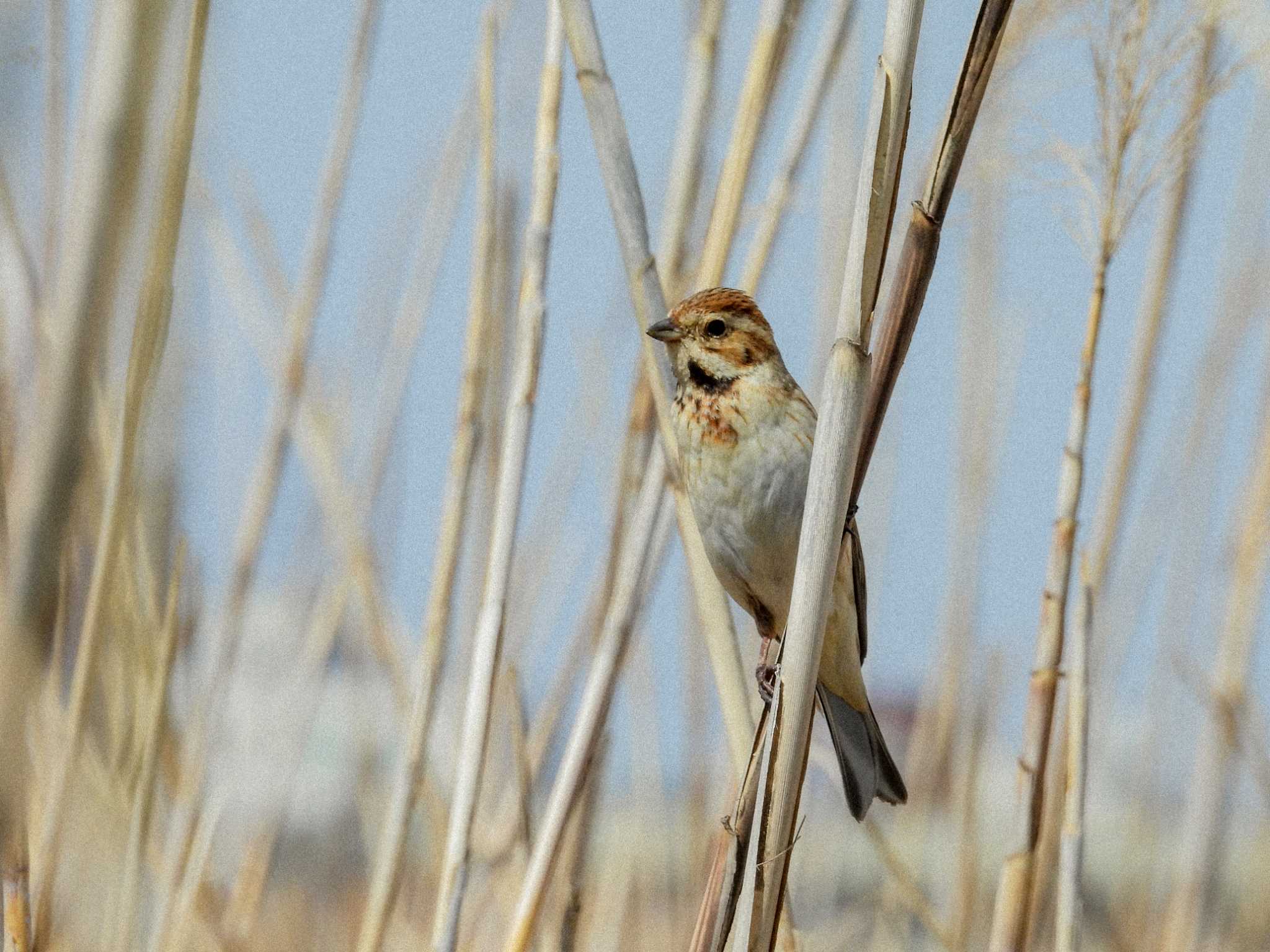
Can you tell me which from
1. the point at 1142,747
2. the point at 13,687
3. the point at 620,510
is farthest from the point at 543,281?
the point at 1142,747

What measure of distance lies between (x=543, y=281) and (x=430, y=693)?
46 centimetres

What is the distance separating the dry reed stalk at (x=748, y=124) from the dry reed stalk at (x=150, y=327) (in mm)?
642

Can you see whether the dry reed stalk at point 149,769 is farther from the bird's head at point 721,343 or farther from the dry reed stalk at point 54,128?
the bird's head at point 721,343

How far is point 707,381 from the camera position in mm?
1661

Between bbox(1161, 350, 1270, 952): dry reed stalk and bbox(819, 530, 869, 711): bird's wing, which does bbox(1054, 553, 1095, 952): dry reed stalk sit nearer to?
bbox(819, 530, 869, 711): bird's wing

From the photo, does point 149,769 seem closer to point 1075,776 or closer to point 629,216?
point 629,216

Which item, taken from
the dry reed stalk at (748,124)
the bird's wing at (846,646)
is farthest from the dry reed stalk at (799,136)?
the bird's wing at (846,646)

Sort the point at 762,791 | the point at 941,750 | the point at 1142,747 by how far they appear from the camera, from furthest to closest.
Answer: the point at 1142,747 → the point at 941,750 → the point at 762,791

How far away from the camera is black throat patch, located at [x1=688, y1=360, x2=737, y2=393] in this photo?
1645 mm

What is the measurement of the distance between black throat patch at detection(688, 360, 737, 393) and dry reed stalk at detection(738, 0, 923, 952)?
842mm

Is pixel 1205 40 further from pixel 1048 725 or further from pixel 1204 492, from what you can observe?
pixel 1204 492

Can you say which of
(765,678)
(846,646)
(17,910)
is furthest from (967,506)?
(17,910)

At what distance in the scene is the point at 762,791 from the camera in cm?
85

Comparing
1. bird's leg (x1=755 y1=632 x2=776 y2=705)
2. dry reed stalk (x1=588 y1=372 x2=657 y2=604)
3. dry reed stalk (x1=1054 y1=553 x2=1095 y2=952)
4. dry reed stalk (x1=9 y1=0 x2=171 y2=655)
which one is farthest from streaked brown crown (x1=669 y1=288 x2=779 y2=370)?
dry reed stalk (x1=9 y1=0 x2=171 y2=655)
